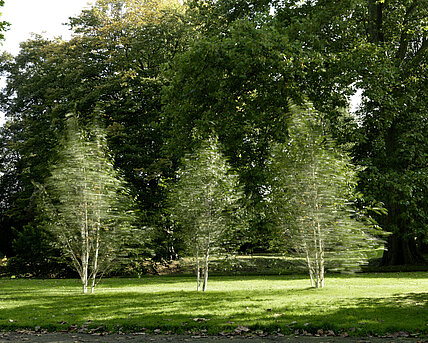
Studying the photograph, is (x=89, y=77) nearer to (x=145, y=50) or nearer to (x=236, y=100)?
(x=145, y=50)

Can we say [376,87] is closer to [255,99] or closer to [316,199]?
[255,99]

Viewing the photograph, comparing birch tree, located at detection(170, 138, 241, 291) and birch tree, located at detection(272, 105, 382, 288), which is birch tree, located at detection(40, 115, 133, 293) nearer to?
birch tree, located at detection(170, 138, 241, 291)

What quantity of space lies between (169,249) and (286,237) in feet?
50.0

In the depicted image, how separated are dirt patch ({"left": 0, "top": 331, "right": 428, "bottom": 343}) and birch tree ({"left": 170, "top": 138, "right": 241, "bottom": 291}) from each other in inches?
223

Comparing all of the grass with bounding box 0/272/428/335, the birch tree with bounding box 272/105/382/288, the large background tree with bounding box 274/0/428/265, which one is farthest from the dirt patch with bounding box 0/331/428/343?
the large background tree with bounding box 274/0/428/265

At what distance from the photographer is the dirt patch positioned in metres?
7.47

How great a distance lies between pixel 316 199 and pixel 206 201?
11.0ft

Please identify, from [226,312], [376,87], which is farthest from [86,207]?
[376,87]

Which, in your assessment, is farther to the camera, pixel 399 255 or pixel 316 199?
pixel 399 255

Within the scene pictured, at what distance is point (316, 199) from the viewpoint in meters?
13.4

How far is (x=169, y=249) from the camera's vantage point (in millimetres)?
27938

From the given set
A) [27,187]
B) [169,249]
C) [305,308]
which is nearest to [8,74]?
[27,187]

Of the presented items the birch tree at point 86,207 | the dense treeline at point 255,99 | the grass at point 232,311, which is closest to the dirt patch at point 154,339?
the grass at point 232,311

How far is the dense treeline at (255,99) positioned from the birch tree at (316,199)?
502 mm
